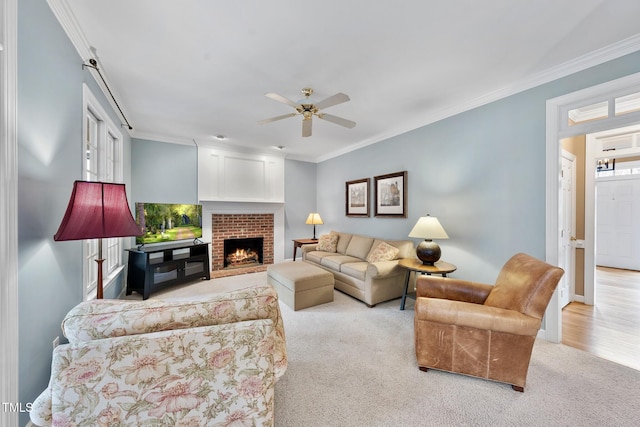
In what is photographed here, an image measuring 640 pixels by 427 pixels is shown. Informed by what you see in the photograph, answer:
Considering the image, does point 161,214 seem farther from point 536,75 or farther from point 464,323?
point 536,75

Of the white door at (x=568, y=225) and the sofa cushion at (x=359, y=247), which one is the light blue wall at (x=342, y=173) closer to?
the sofa cushion at (x=359, y=247)

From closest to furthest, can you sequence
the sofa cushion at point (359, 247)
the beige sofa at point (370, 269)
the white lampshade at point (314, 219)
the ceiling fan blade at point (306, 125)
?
the ceiling fan blade at point (306, 125)
the beige sofa at point (370, 269)
the sofa cushion at point (359, 247)
the white lampshade at point (314, 219)

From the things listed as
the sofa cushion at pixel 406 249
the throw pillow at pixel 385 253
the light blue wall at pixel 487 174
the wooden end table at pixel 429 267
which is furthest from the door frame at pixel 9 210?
the light blue wall at pixel 487 174

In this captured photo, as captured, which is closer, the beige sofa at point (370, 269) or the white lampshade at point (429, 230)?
the white lampshade at point (429, 230)

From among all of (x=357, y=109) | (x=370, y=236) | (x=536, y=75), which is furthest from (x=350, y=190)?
(x=536, y=75)

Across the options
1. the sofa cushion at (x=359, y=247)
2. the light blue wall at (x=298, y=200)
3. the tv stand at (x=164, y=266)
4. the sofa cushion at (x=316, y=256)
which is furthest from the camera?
the light blue wall at (x=298, y=200)

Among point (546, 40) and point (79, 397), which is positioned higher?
point (546, 40)

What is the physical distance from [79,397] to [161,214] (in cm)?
402

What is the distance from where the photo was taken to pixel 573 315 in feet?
9.53

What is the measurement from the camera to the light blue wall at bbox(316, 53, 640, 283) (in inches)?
95.1

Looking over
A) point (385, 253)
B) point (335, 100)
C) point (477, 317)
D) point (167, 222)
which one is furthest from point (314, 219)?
point (477, 317)

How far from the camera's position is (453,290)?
2254 millimetres

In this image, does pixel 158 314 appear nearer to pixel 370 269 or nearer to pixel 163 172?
pixel 370 269

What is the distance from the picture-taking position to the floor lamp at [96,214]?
143 centimetres
